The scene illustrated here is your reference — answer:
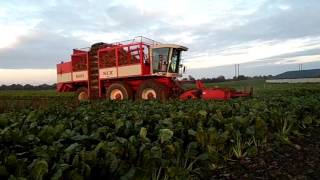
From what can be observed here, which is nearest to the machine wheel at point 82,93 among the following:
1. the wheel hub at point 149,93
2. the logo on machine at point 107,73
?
the logo on machine at point 107,73

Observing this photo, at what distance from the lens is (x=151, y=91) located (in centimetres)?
1950

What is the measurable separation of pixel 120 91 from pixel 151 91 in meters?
2.13

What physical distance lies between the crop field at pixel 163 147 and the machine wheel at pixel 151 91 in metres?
9.72

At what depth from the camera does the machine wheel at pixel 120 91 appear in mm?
20766

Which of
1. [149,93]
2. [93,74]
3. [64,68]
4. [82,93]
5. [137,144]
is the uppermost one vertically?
[64,68]

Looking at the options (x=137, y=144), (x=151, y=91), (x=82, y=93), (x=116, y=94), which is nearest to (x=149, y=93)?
(x=151, y=91)

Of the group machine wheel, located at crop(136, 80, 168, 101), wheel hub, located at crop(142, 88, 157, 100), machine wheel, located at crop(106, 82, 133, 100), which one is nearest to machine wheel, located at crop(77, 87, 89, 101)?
A: machine wheel, located at crop(106, 82, 133, 100)

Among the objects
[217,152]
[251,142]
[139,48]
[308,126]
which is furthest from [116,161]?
[139,48]

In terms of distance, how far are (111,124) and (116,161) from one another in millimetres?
2373

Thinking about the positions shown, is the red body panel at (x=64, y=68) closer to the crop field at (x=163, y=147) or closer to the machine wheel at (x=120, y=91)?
the machine wheel at (x=120, y=91)

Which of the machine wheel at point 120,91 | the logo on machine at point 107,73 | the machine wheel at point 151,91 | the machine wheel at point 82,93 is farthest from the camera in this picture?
the machine wheel at point 82,93

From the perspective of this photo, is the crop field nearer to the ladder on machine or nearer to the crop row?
the crop row

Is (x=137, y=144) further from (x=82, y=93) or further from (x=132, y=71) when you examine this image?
(x=82, y=93)

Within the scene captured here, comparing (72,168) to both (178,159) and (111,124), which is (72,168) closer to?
(178,159)
